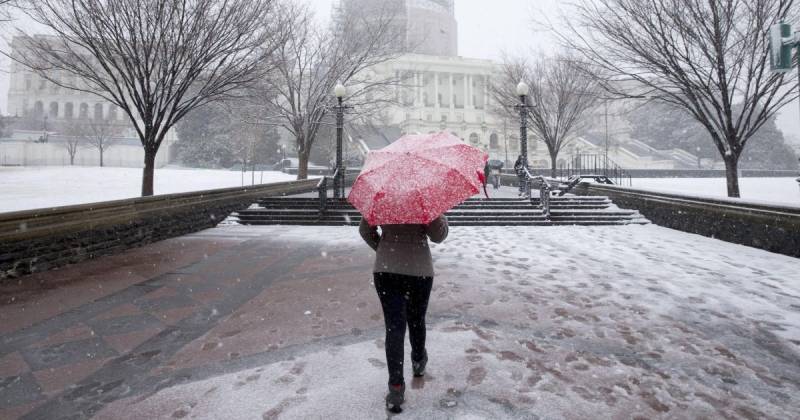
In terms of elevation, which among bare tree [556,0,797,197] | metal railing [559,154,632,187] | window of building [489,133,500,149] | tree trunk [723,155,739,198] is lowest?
tree trunk [723,155,739,198]

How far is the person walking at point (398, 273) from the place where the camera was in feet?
9.14

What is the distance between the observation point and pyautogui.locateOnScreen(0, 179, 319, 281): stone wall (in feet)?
21.6

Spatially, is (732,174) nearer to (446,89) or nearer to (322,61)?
(322,61)

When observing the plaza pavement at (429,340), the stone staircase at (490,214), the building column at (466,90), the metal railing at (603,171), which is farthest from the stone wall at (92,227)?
the building column at (466,90)

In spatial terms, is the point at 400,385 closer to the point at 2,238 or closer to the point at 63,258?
the point at 2,238

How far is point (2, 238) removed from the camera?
20.7 feet

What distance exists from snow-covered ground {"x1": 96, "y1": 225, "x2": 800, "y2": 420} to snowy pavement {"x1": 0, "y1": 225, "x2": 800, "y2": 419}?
0.06ft

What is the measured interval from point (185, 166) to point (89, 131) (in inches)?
584

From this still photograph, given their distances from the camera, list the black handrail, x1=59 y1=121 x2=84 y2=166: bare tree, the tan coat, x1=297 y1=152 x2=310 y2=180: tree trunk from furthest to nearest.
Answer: x1=59 y1=121 x2=84 y2=166: bare tree → x1=297 y1=152 x2=310 y2=180: tree trunk → the black handrail → the tan coat

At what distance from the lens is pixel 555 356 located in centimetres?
382

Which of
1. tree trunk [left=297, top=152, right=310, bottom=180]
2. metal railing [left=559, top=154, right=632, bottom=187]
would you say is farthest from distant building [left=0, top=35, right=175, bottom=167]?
metal railing [left=559, top=154, right=632, bottom=187]

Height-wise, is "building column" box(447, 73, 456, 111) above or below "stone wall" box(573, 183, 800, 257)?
above

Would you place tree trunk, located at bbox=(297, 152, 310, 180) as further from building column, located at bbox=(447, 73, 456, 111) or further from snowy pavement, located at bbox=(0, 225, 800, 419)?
building column, located at bbox=(447, 73, 456, 111)

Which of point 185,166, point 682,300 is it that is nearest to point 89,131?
point 185,166
